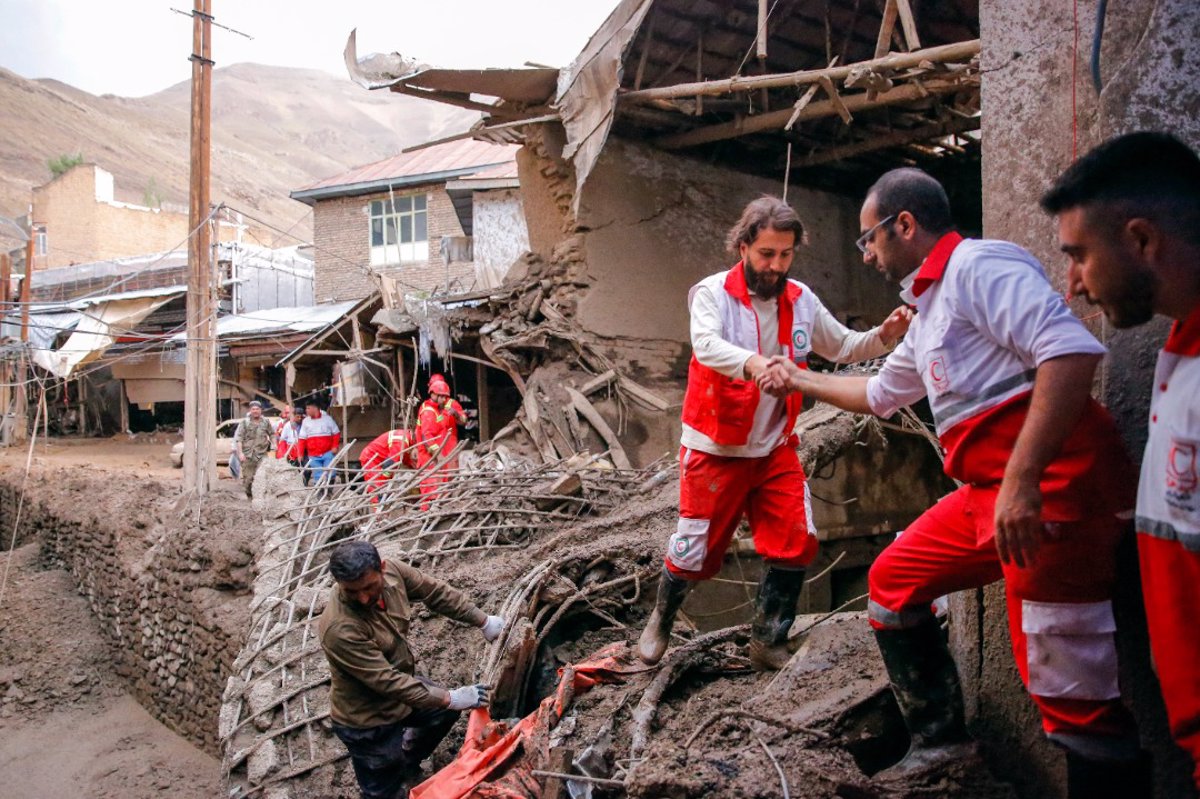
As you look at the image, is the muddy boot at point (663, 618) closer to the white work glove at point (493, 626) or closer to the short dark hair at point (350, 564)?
the white work glove at point (493, 626)

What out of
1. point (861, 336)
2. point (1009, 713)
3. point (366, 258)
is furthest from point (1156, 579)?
point (366, 258)

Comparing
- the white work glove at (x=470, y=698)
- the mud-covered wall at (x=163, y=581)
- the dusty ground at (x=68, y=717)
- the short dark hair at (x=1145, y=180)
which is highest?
the short dark hair at (x=1145, y=180)

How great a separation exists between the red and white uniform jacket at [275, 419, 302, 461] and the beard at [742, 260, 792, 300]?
10.0 meters

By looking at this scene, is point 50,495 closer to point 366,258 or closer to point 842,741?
point 366,258

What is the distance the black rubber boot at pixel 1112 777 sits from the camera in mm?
1981

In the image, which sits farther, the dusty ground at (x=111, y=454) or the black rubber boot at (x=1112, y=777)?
the dusty ground at (x=111, y=454)

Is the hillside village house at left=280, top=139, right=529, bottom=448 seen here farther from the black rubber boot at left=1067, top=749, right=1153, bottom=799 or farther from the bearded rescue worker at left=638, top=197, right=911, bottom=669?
the black rubber boot at left=1067, top=749, right=1153, bottom=799

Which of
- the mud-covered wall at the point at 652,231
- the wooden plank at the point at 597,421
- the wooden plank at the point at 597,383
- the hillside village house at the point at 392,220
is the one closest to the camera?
the wooden plank at the point at 597,421

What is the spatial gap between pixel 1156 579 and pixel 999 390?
0.56m

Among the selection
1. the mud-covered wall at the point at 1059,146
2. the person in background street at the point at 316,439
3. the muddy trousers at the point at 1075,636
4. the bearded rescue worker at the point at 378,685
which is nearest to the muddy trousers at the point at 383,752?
the bearded rescue worker at the point at 378,685

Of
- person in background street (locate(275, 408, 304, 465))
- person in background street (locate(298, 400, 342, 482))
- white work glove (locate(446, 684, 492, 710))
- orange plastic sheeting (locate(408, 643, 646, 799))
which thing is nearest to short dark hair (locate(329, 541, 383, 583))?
white work glove (locate(446, 684, 492, 710))

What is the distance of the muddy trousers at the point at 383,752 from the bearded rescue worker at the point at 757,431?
1716 mm

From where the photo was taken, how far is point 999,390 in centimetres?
213

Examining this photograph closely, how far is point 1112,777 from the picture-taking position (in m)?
1.98
